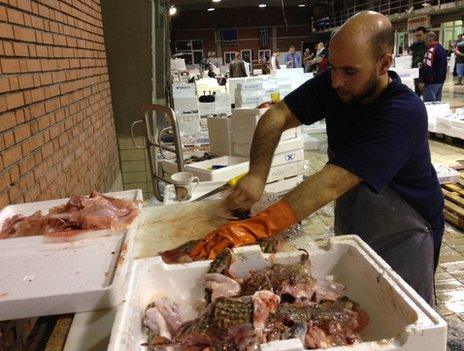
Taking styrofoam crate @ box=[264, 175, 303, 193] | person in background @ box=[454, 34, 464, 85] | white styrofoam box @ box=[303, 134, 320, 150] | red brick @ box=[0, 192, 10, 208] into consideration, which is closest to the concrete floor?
styrofoam crate @ box=[264, 175, 303, 193]

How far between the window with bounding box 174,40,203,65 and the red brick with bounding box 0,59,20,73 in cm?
3401

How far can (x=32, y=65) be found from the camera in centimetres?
295

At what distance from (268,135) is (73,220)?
1.37 metres

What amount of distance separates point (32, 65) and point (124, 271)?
2127 mm

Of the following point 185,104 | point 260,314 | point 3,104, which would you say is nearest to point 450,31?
point 185,104

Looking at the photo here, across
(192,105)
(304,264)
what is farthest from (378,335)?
(192,105)

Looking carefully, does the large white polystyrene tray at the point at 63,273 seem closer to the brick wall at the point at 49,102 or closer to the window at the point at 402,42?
the brick wall at the point at 49,102

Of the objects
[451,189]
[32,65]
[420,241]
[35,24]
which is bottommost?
[451,189]

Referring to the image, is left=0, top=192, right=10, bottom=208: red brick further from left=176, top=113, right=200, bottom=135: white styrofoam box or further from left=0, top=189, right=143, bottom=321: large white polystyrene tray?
left=176, top=113, right=200, bottom=135: white styrofoam box

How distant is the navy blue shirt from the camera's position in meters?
1.89

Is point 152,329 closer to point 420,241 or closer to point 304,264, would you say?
point 304,264

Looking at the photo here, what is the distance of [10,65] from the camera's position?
100 inches

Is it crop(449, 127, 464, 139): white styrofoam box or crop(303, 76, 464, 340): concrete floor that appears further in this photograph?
crop(449, 127, 464, 139): white styrofoam box

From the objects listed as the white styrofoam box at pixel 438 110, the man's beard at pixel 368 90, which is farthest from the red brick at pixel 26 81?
the white styrofoam box at pixel 438 110
